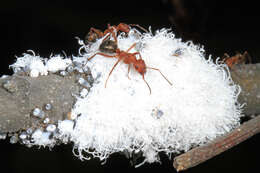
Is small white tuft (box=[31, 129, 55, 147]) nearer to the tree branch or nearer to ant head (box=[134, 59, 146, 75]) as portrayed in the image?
the tree branch

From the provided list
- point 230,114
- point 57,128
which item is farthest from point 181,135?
point 57,128

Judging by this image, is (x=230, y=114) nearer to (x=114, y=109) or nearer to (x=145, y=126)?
(x=145, y=126)

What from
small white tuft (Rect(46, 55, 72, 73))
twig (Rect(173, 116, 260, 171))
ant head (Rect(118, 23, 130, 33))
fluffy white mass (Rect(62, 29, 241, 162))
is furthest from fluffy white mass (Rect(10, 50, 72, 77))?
twig (Rect(173, 116, 260, 171))

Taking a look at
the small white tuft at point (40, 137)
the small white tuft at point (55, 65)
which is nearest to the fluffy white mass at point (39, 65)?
the small white tuft at point (55, 65)

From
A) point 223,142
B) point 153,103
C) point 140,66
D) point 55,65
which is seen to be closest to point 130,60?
point 140,66

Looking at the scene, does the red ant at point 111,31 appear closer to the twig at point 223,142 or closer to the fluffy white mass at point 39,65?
the fluffy white mass at point 39,65
